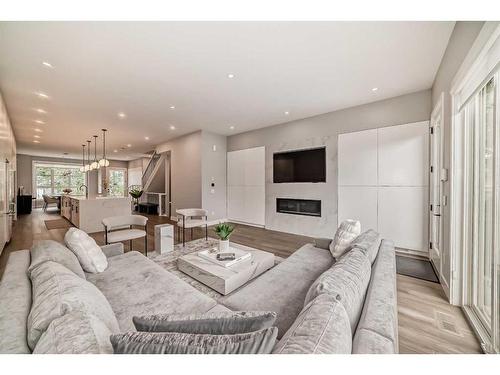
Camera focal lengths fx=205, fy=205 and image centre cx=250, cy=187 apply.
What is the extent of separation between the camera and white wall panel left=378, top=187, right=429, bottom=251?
355cm

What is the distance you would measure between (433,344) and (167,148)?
7985 mm

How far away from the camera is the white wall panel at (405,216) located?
355 centimetres

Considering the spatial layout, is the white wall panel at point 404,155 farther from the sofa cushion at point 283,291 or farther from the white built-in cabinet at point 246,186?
the white built-in cabinet at point 246,186

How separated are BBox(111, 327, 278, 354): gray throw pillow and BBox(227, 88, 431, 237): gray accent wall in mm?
4198

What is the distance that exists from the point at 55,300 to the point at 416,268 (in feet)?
13.6

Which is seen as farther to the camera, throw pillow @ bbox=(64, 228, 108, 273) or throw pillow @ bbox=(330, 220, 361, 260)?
throw pillow @ bbox=(330, 220, 361, 260)

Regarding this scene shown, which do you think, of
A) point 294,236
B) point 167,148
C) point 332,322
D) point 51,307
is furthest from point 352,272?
point 167,148

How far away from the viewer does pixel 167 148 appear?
25.0ft

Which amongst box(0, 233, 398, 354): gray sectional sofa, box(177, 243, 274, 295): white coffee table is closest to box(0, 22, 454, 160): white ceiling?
box(0, 233, 398, 354): gray sectional sofa

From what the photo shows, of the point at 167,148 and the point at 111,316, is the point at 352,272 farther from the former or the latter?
the point at 167,148

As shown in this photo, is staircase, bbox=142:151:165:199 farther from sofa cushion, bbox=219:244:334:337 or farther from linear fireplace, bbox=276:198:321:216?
sofa cushion, bbox=219:244:334:337

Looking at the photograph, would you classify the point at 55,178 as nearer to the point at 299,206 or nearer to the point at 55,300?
the point at 299,206

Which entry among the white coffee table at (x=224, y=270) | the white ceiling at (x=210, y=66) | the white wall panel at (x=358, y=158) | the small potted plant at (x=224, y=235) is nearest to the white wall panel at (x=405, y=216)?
the white wall panel at (x=358, y=158)
